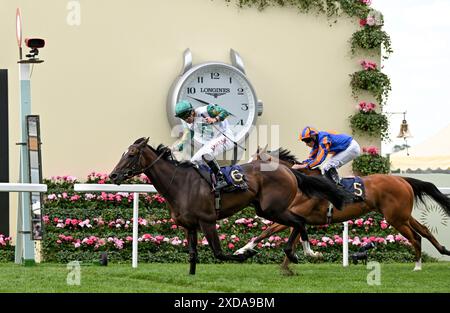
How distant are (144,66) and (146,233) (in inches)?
95.7

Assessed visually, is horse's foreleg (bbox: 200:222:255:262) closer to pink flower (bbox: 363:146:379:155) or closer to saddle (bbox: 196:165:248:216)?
saddle (bbox: 196:165:248:216)

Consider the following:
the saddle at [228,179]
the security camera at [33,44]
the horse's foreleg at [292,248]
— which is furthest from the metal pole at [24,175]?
the horse's foreleg at [292,248]

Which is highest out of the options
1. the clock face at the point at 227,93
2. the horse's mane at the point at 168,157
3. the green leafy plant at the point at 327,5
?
the green leafy plant at the point at 327,5

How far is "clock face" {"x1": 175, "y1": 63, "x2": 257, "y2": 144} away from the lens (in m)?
13.1

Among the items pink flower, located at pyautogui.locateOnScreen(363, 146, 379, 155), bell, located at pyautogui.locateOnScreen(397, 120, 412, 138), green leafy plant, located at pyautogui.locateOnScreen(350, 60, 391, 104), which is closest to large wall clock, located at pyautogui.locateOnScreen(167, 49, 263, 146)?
green leafy plant, located at pyautogui.locateOnScreen(350, 60, 391, 104)

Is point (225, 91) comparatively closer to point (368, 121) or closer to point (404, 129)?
point (368, 121)

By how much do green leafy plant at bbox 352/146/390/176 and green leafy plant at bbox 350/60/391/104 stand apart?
78 centimetres

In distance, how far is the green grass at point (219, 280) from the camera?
7824mm

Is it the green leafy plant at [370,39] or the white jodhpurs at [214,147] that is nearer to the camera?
the white jodhpurs at [214,147]

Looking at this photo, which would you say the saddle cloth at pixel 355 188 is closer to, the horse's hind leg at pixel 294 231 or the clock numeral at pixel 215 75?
the horse's hind leg at pixel 294 231

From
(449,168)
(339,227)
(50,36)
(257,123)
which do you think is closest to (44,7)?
(50,36)

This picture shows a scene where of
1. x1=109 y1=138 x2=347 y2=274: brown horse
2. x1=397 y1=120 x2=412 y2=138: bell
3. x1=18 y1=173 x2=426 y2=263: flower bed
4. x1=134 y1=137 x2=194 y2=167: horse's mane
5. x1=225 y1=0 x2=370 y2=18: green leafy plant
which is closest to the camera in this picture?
x1=109 y1=138 x2=347 y2=274: brown horse

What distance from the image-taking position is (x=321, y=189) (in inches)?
373

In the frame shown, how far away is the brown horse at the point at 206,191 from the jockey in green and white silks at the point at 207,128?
28 centimetres
